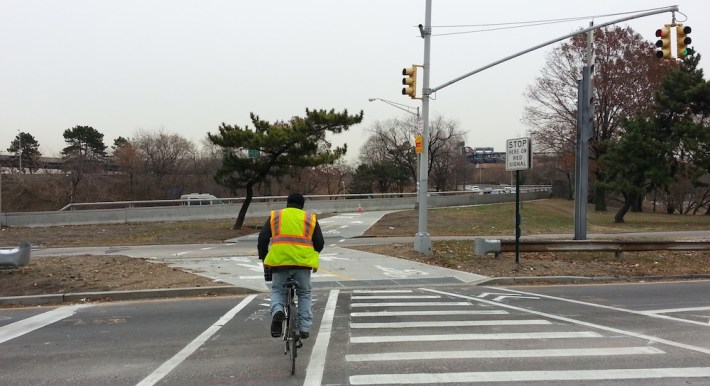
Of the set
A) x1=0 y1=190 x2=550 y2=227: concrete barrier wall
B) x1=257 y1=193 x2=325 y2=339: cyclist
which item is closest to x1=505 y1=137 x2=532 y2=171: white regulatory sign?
x1=257 y1=193 x2=325 y2=339: cyclist

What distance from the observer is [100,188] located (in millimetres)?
54312

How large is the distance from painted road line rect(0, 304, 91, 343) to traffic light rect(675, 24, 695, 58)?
49.9 feet

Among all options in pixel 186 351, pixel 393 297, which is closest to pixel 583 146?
pixel 393 297

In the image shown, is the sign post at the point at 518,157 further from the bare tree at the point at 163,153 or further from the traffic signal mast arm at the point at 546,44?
the bare tree at the point at 163,153

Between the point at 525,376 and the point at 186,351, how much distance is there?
388 cm

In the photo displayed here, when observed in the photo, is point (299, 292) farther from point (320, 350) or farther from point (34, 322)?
point (34, 322)

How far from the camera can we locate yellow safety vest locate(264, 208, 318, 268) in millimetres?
5613

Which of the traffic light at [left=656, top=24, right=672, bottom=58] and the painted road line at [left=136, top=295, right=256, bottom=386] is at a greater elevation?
the traffic light at [left=656, top=24, right=672, bottom=58]

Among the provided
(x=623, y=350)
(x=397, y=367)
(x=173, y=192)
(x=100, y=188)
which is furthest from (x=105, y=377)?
(x=173, y=192)

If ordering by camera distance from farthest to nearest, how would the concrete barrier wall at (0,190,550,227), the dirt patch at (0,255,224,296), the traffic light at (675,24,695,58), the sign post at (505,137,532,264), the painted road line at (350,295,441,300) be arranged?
1. the concrete barrier wall at (0,190,550,227)
2. the traffic light at (675,24,695,58)
3. the sign post at (505,137,532,264)
4. the dirt patch at (0,255,224,296)
5. the painted road line at (350,295,441,300)

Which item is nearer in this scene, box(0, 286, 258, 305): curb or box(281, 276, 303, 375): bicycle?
box(281, 276, 303, 375): bicycle

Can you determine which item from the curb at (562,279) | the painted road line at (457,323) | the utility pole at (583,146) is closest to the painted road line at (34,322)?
the painted road line at (457,323)

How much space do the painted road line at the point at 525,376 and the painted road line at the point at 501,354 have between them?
55cm

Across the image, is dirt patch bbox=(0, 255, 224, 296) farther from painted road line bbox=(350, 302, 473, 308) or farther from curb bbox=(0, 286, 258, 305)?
painted road line bbox=(350, 302, 473, 308)
